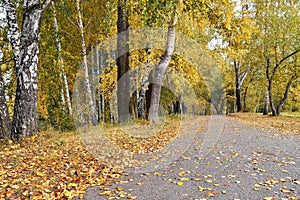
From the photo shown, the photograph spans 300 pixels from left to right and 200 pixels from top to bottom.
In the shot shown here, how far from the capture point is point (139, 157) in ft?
20.6

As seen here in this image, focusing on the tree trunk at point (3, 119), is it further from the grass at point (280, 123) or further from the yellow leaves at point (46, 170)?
the grass at point (280, 123)

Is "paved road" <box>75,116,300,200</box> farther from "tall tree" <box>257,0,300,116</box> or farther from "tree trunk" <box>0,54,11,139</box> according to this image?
"tall tree" <box>257,0,300,116</box>

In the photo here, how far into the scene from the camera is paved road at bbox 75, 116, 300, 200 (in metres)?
4.11

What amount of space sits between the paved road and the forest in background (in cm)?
334

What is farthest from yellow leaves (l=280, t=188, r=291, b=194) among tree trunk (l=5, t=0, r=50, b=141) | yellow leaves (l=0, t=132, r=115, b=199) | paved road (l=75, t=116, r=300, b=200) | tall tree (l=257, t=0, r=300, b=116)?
tall tree (l=257, t=0, r=300, b=116)

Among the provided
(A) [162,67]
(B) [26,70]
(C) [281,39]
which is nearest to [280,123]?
(C) [281,39]

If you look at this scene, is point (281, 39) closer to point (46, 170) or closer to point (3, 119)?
point (3, 119)

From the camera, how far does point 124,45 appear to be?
37.1 feet

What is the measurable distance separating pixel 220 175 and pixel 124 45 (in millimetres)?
7723

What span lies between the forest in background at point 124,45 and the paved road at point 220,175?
334 centimetres

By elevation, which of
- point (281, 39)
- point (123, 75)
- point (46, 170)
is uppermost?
point (281, 39)

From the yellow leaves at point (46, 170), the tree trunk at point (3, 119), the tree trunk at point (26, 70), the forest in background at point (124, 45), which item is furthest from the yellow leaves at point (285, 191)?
the tree trunk at point (3, 119)

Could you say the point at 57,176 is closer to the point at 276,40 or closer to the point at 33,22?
the point at 33,22

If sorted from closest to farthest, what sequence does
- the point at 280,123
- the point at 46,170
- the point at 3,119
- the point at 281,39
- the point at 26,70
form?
1. the point at 46,170
2. the point at 26,70
3. the point at 3,119
4. the point at 280,123
5. the point at 281,39
